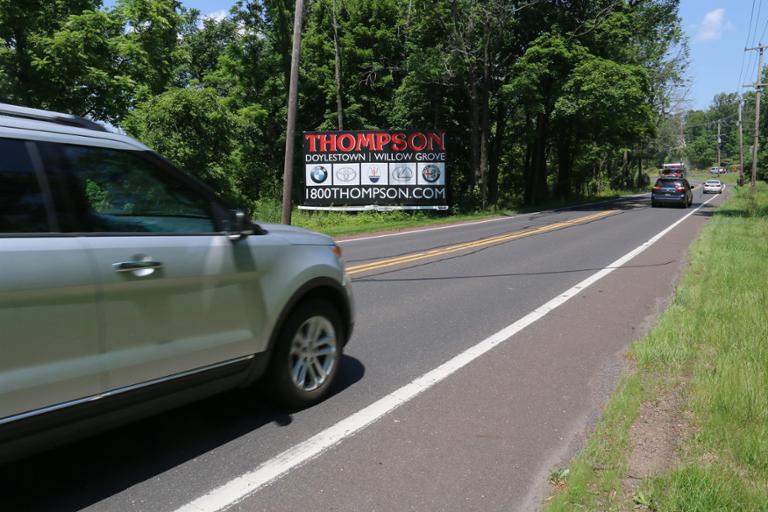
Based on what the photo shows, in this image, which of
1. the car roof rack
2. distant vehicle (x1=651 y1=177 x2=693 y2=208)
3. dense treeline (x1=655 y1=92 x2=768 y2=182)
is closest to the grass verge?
the car roof rack

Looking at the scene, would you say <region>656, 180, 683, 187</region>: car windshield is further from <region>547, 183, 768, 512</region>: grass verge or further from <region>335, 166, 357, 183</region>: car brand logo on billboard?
<region>547, 183, 768, 512</region>: grass verge

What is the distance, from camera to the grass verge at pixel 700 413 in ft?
9.74

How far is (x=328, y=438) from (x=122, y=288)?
1641 mm

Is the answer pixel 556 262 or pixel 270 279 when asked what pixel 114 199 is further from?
pixel 556 262

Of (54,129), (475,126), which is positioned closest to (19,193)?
(54,129)

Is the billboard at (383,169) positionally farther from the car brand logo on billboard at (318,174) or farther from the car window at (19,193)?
the car window at (19,193)

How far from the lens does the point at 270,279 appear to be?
151 inches

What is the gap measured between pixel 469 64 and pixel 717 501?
99.0 feet

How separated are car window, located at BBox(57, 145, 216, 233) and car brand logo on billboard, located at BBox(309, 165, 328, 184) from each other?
83.7ft

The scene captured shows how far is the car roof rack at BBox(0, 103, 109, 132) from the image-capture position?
115 inches

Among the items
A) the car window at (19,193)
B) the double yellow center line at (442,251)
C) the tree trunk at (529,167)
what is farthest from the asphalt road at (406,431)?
the tree trunk at (529,167)

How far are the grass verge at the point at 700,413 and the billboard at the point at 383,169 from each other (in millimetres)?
21125

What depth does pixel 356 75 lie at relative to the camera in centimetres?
3744

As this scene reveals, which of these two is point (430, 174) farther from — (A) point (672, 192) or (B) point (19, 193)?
(B) point (19, 193)
